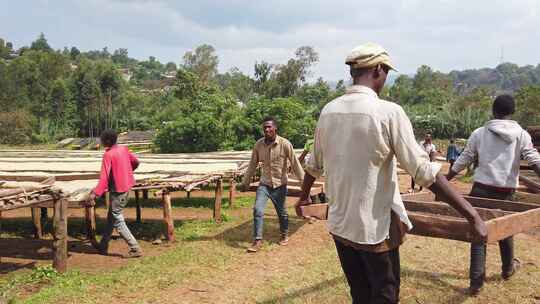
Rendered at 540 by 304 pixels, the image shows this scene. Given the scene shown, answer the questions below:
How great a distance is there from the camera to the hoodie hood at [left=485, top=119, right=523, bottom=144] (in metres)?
4.20

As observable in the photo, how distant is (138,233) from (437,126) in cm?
2702

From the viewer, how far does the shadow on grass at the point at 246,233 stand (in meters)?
6.98

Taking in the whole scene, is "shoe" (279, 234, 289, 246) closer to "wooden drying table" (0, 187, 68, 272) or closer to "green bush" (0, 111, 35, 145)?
"wooden drying table" (0, 187, 68, 272)

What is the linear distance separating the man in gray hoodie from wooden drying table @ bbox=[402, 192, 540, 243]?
0.22 meters

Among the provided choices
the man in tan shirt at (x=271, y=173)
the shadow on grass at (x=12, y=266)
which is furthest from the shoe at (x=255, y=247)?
the shadow on grass at (x=12, y=266)

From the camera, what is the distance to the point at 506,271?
477cm

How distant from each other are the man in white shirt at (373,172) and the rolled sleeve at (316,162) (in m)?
0.22

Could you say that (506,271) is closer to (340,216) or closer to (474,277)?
(474,277)

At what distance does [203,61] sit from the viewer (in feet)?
166

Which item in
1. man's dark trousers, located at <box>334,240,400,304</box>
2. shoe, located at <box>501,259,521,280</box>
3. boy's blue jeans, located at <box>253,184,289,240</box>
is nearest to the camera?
man's dark trousers, located at <box>334,240,400,304</box>

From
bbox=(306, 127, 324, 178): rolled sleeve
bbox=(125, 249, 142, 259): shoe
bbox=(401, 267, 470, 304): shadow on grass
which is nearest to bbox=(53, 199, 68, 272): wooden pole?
bbox=(125, 249, 142, 259): shoe

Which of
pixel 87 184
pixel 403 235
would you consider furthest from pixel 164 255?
pixel 403 235

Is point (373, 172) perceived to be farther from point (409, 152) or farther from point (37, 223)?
point (37, 223)

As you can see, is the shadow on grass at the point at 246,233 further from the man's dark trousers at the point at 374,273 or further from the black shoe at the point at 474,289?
the man's dark trousers at the point at 374,273
